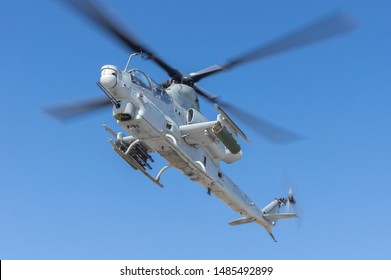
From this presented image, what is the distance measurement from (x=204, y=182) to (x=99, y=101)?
5643mm

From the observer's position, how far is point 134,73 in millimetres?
22328

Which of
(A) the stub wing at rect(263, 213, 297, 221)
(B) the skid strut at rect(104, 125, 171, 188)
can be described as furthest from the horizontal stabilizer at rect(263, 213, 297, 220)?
(B) the skid strut at rect(104, 125, 171, 188)

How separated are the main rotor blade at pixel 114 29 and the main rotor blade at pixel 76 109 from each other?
2427mm

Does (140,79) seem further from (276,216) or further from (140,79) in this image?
(276,216)

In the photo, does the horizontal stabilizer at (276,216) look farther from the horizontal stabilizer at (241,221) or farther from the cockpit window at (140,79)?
the cockpit window at (140,79)

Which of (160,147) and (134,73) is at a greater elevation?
(134,73)

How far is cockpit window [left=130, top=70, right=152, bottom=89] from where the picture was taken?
22.2m

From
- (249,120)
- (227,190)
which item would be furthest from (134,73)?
(227,190)

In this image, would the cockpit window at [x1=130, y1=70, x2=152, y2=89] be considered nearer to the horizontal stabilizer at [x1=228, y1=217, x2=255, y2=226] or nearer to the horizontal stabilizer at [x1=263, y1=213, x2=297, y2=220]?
the horizontal stabilizer at [x1=228, y1=217, x2=255, y2=226]

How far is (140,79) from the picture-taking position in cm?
2244

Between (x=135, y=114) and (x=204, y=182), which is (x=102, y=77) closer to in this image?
(x=135, y=114)

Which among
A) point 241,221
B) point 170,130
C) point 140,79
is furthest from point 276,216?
point 140,79

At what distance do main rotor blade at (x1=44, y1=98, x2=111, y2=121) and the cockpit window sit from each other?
1.52 meters
